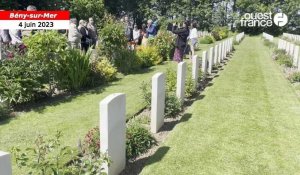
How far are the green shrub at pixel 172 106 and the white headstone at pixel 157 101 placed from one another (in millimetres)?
770

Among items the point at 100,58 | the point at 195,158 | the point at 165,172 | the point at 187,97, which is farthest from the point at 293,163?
the point at 100,58

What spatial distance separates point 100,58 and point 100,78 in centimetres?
137

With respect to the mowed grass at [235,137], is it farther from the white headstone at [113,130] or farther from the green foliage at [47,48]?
the green foliage at [47,48]

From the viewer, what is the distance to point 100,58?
A: 13.0 meters

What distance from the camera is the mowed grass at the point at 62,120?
6740 mm

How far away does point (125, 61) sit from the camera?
14.2m

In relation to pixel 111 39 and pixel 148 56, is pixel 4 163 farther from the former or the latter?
pixel 148 56

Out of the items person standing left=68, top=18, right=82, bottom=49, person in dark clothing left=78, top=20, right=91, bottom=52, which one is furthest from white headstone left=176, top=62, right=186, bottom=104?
person in dark clothing left=78, top=20, right=91, bottom=52

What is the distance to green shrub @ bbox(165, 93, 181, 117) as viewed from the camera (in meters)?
8.09

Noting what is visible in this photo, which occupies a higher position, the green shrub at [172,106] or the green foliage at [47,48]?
the green foliage at [47,48]

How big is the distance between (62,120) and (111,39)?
601cm

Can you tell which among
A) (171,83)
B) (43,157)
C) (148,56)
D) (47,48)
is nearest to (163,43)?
(148,56)

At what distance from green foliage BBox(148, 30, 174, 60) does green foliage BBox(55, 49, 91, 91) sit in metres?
7.84

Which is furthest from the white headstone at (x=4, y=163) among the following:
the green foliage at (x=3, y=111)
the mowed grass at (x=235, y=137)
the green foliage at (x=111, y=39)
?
the green foliage at (x=111, y=39)
